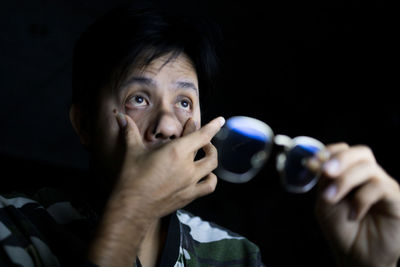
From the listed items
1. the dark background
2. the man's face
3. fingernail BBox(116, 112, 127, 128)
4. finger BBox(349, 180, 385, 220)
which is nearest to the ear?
the man's face

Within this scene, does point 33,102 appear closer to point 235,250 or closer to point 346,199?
point 235,250

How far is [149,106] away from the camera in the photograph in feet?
4.83

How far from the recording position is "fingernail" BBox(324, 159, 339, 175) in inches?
39.0

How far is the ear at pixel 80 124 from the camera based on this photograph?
5.54ft

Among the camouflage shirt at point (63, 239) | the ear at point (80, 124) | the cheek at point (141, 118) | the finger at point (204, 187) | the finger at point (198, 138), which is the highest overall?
the finger at point (198, 138)

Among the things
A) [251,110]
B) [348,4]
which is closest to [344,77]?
[348,4]

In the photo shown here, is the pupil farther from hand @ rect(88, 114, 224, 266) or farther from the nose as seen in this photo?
hand @ rect(88, 114, 224, 266)

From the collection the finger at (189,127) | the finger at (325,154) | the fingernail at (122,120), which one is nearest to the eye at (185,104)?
the finger at (189,127)

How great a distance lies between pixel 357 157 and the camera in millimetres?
1014

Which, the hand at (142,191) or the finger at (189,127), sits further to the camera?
the finger at (189,127)

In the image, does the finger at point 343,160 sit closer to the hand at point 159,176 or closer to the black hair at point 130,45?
the hand at point 159,176

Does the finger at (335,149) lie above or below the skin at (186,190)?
above

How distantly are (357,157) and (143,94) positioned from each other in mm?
855

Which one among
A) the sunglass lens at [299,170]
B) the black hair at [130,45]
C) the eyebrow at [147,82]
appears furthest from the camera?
the black hair at [130,45]
